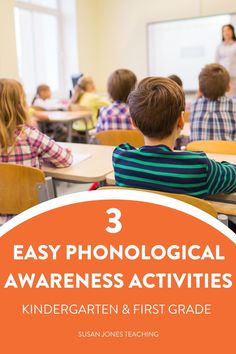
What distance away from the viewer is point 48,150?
1785 mm

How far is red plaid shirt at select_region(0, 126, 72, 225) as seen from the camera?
5.75 ft

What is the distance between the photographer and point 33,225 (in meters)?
0.51

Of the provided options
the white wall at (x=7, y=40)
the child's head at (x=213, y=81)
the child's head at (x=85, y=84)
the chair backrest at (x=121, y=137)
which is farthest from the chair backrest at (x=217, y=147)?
the white wall at (x=7, y=40)

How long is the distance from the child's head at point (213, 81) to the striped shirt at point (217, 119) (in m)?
0.04

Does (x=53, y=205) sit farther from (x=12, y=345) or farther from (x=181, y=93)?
(x=181, y=93)

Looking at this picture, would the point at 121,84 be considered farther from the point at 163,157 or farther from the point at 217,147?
the point at 163,157

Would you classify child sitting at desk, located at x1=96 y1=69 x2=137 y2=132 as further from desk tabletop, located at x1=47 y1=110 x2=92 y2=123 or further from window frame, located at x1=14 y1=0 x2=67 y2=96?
window frame, located at x1=14 y1=0 x2=67 y2=96

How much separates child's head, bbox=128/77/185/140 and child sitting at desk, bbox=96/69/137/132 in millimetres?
1592

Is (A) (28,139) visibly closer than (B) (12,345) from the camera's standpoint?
No

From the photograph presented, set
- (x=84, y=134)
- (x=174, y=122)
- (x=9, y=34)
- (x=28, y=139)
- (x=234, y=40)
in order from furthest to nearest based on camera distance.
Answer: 1. (x=234, y=40)
2. (x=9, y=34)
3. (x=84, y=134)
4. (x=28, y=139)
5. (x=174, y=122)

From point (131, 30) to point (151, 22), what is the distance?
385 millimetres

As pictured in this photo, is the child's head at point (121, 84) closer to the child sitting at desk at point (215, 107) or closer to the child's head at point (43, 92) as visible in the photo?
the child sitting at desk at point (215, 107)

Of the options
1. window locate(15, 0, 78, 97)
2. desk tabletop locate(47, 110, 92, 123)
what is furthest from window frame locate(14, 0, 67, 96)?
desk tabletop locate(47, 110, 92, 123)

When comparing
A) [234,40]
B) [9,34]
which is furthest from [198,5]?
[9,34]
